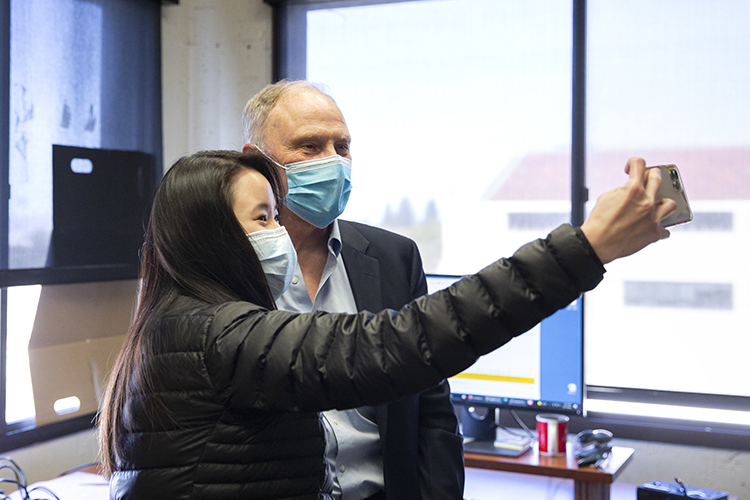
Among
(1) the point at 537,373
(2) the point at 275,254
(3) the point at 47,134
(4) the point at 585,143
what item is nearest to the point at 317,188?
(2) the point at 275,254

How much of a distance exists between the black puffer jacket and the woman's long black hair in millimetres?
43

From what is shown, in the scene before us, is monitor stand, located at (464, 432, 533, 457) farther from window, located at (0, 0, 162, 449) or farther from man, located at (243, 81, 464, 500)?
window, located at (0, 0, 162, 449)

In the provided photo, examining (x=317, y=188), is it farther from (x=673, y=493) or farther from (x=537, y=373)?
(x=673, y=493)

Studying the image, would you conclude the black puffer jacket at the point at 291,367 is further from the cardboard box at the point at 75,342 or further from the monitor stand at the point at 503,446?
the cardboard box at the point at 75,342

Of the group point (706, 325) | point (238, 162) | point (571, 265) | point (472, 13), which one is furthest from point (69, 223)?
point (706, 325)

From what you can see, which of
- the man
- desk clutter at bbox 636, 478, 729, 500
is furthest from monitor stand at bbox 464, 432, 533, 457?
the man

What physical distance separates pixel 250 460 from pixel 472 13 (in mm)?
2369

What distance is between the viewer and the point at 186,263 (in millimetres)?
925

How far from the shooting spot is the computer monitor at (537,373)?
194cm

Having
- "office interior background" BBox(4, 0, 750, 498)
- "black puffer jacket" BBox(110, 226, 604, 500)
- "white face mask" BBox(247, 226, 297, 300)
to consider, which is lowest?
"black puffer jacket" BBox(110, 226, 604, 500)

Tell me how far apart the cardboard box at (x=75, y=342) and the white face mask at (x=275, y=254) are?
4.80 ft

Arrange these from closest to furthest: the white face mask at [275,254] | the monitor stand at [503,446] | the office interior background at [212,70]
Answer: the white face mask at [275,254] → the monitor stand at [503,446] → the office interior background at [212,70]

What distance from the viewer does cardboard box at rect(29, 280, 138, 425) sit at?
2.25 meters

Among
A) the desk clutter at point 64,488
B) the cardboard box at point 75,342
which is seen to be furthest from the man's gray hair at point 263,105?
the cardboard box at point 75,342
